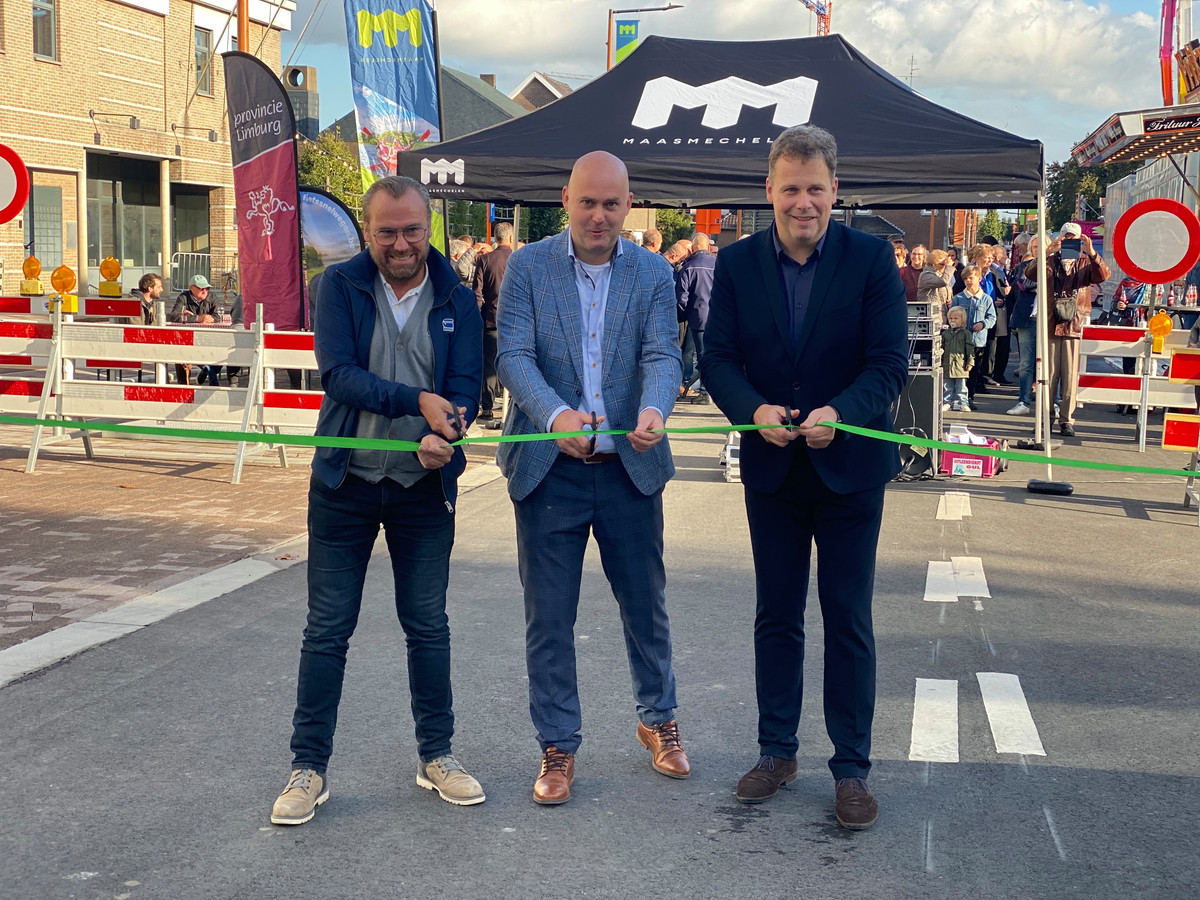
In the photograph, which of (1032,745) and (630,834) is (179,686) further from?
(1032,745)

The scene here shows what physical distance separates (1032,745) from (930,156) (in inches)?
270

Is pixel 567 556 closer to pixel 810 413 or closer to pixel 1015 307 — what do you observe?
pixel 810 413

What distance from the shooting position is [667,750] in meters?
4.37

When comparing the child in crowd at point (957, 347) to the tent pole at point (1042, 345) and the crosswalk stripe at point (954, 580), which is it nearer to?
the tent pole at point (1042, 345)

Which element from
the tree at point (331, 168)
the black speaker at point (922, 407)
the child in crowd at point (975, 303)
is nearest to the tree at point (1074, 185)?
the tree at point (331, 168)

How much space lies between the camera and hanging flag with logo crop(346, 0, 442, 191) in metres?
13.5

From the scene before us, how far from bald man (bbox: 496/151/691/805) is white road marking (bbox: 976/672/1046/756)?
1243mm

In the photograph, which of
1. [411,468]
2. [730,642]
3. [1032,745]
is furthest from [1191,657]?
[411,468]

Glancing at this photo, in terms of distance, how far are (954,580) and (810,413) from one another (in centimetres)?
370

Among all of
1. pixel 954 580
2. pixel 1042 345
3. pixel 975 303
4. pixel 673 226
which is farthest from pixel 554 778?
pixel 673 226

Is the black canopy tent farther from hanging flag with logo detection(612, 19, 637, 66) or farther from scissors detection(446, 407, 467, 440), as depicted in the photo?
hanging flag with logo detection(612, 19, 637, 66)

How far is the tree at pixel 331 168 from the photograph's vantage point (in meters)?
44.1

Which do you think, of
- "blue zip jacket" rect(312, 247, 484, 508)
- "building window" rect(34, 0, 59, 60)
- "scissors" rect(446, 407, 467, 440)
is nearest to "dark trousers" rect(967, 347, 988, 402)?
"blue zip jacket" rect(312, 247, 484, 508)

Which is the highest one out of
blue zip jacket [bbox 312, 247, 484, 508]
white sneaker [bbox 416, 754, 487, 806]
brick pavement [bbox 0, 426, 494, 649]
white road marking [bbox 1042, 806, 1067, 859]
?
blue zip jacket [bbox 312, 247, 484, 508]
